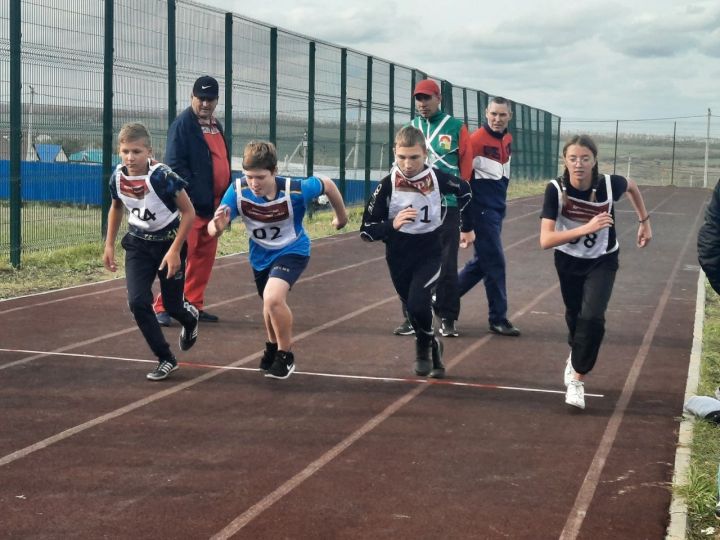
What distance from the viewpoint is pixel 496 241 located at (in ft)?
34.7

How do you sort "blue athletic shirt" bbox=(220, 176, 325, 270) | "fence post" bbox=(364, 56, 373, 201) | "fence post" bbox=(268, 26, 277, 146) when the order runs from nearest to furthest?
"blue athletic shirt" bbox=(220, 176, 325, 270) < "fence post" bbox=(268, 26, 277, 146) < "fence post" bbox=(364, 56, 373, 201)

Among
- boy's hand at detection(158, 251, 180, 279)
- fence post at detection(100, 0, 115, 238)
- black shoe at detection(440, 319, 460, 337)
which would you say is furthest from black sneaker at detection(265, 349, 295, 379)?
fence post at detection(100, 0, 115, 238)

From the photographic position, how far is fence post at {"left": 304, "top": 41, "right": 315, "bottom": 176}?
901 inches

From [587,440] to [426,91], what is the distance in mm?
3872

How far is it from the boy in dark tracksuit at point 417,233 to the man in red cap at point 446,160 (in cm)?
136

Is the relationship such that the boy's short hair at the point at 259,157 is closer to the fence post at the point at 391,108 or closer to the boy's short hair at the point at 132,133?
the boy's short hair at the point at 132,133

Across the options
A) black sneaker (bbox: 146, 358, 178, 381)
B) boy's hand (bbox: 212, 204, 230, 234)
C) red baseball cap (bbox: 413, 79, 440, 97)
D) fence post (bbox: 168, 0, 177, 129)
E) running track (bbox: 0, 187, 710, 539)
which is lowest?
running track (bbox: 0, 187, 710, 539)

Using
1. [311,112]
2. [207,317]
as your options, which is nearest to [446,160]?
[207,317]

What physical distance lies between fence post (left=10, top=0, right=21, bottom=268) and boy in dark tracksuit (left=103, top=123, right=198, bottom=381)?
5712mm

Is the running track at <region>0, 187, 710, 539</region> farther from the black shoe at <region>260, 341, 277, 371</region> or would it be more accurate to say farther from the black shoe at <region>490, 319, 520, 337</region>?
the black shoe at <region>490, 319, 520, 337</region>

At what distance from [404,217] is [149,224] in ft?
5.74

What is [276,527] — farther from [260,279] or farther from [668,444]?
[260,279]

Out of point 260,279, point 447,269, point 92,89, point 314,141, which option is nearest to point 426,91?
point 447,269

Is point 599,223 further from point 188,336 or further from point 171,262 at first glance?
point 188,336
